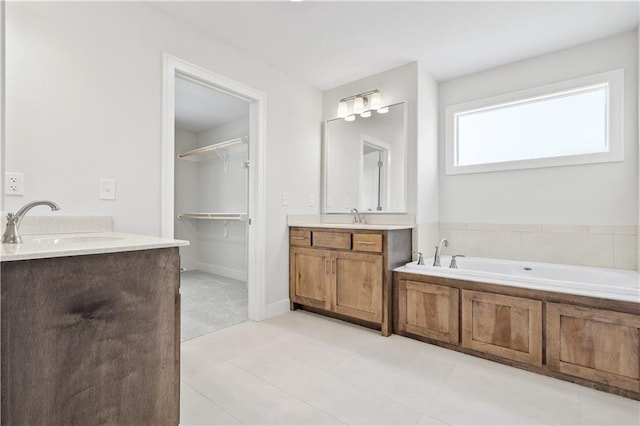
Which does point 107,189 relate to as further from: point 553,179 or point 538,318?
point 553,179

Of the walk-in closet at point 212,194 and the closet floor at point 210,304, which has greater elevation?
the walk-in closet at point 212,194

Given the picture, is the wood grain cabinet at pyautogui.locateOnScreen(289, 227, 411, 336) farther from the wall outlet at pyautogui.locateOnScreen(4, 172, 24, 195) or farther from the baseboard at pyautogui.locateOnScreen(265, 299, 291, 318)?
the wall outlet at pyautogui.locateOnScreen(4, 172, 24, 195)

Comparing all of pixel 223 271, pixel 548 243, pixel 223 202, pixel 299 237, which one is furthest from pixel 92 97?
pixel 548 243

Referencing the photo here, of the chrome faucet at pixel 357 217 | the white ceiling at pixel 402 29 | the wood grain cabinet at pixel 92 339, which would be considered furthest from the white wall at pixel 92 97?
the chrome faucet at pixel 357 217

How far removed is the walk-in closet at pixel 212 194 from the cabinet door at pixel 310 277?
73cm

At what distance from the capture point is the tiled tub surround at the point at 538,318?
176cm

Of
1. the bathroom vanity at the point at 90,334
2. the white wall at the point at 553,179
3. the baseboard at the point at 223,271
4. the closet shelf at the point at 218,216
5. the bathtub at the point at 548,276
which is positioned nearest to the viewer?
the bathroom vanity at the point at 90,334

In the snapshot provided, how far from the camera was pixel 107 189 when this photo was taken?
1.95 meters

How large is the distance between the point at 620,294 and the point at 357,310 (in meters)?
1.74

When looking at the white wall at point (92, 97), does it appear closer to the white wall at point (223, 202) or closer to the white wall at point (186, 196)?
the white wall at point (223, 202)

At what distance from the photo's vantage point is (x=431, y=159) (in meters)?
3.21

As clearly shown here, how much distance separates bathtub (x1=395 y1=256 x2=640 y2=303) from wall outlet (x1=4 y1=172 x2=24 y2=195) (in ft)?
8.23

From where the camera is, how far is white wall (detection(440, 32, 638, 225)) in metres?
2.44

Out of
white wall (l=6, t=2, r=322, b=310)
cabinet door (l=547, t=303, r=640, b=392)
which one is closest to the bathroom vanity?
white wall (l=6, t=2, r=322, b=310)
